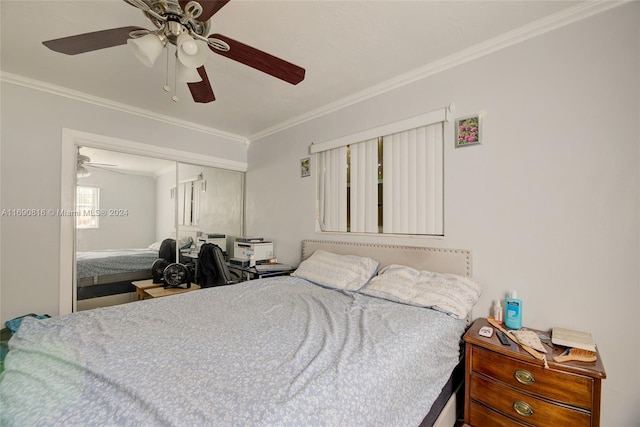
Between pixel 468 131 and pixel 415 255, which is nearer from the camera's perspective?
pixel 468 131

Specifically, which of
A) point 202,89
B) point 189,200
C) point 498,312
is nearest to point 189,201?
point 189,200

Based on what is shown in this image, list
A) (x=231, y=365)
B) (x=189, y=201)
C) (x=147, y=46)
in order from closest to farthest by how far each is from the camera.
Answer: (x=231, y=365) → (x=147, y=46) → (x=189, y=201)

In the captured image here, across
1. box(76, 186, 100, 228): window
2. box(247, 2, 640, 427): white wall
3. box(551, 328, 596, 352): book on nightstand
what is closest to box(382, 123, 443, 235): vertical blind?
box(247, 2, 640, 427): white wall

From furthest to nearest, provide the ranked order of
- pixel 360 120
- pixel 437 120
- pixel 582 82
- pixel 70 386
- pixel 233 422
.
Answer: pixel 360 120 → pixel 437 120 → pixel 582 82 → pixel 70 386 → pixel 233 422

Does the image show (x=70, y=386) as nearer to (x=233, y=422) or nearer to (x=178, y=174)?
(x=233, y=422)

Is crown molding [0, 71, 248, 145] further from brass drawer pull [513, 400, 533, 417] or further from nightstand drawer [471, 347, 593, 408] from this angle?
brass drawer pull [513, 400, 533, 417]

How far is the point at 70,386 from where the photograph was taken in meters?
0.85

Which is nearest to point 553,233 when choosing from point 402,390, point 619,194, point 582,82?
point 619,194

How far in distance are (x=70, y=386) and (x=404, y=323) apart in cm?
137

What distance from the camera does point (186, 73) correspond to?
1412 millimetres

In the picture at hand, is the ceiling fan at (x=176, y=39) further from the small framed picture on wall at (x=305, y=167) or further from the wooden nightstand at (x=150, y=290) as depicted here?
A: the wooden nightstand at (x=150, y=290)

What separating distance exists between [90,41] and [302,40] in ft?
3.78

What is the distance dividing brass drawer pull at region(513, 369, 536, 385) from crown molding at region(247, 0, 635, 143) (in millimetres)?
1942

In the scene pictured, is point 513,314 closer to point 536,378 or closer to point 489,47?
point 536,378
